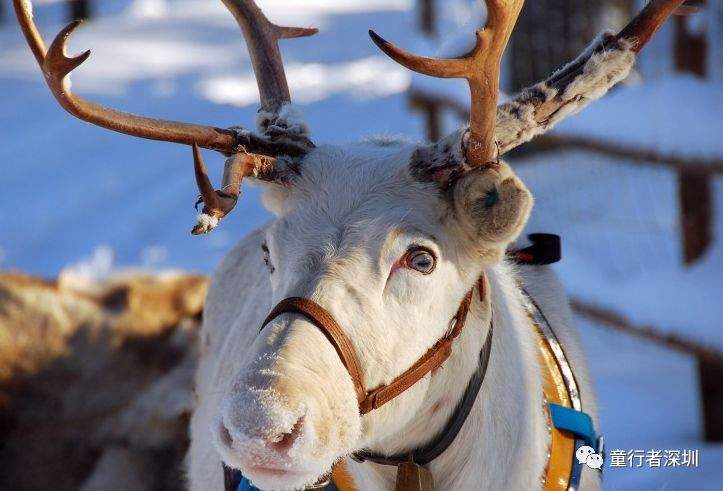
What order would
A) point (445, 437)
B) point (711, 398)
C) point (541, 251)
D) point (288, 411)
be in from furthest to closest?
point (711, 398) → point (541, 251) → point (445, 437) → point (288, 411)

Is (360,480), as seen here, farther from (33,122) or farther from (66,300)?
(33,122)

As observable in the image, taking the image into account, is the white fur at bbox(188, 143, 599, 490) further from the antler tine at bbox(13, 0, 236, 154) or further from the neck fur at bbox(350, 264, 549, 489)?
the antler tine at bbox(13, 0, 236, 154)

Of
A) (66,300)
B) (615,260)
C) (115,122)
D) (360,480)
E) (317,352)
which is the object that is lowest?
(615,260)

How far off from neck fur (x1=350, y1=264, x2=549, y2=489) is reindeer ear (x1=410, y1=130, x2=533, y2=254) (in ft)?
0.81

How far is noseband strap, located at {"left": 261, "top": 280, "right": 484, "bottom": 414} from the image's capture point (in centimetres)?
236

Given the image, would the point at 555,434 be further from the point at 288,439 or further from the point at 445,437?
the point at 288,439

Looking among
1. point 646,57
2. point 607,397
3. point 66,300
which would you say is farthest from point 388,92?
point 66,300

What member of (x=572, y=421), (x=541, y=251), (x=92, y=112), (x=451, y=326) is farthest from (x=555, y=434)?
(x=92, y=112)

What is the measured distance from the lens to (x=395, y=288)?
98.2 inches

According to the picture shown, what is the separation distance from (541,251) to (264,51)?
1.15m

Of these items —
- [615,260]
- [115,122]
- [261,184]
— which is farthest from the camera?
[615,260]

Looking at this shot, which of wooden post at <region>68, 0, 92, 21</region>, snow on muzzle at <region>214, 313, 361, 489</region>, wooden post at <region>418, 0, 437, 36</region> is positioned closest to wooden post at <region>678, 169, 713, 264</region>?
snow on muzzle at <region>214, 313, 361, 489</region>

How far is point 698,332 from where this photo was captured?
5.29 m

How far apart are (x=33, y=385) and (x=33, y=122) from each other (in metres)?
8.08
